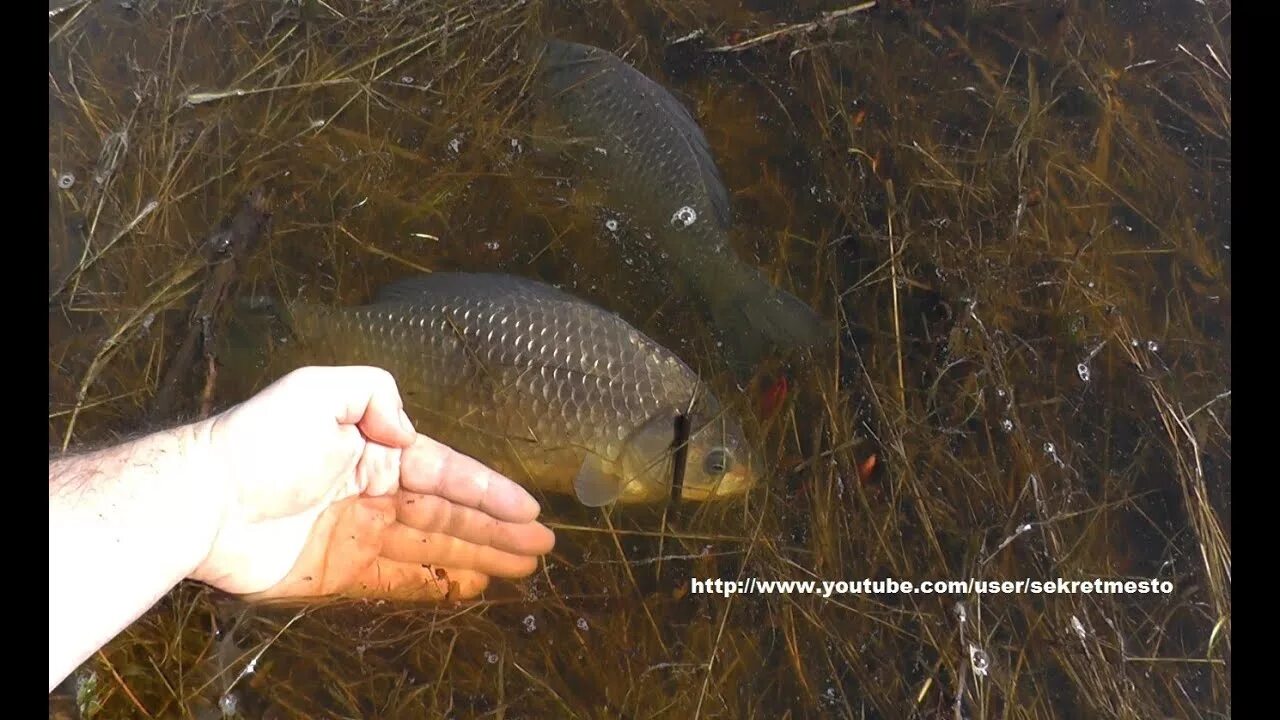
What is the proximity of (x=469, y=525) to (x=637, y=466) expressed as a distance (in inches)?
20.7

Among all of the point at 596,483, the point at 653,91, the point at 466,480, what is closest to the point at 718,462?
the point at 596,483

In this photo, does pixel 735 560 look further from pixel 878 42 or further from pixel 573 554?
pixel 878 42

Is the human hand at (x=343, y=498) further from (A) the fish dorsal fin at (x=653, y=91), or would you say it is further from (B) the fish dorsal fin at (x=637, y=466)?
(A) the fish dorsal fin at (x=653, y=91)

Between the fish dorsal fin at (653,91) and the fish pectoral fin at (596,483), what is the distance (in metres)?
0.82

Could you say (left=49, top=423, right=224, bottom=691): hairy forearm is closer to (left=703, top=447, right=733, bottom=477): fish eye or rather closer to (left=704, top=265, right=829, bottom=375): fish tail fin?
(left=703, top=447, right=733, bottom=477): fish eye

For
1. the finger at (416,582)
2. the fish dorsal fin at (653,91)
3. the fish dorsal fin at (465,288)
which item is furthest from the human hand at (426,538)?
the fish dorsal fin at (653,91)

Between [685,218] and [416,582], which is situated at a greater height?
[685,218]

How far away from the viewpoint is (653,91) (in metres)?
2.34

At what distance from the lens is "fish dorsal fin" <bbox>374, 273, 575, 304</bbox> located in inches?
85.2

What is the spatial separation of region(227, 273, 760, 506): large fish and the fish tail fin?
0.17 metres

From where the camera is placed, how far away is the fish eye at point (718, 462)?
2.07 m

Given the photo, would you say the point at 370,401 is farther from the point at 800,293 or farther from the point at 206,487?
the point at 800,293
